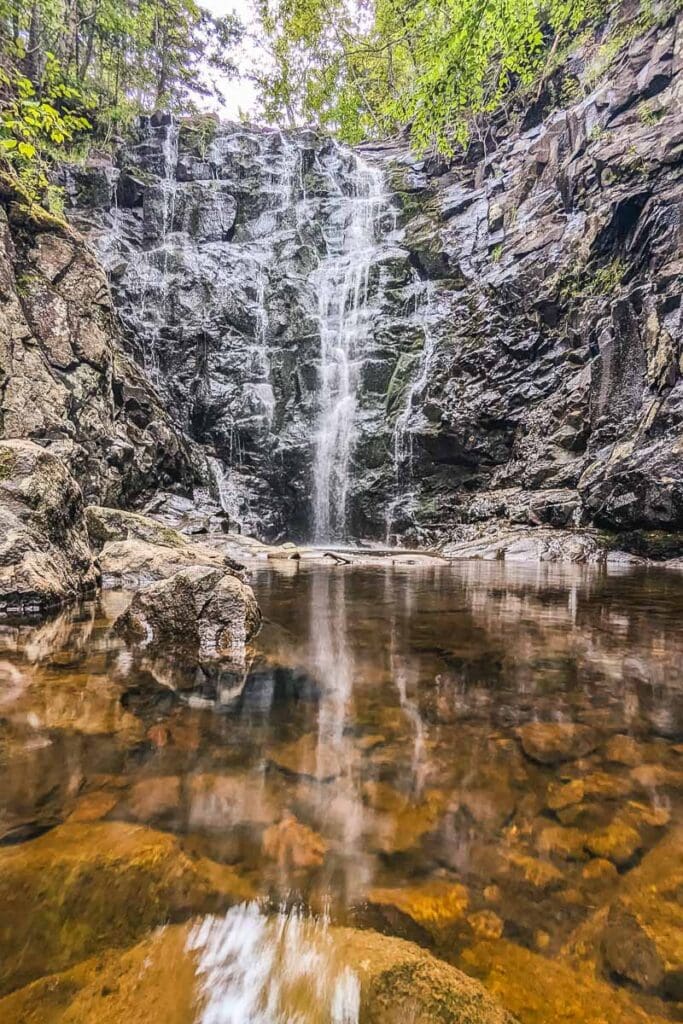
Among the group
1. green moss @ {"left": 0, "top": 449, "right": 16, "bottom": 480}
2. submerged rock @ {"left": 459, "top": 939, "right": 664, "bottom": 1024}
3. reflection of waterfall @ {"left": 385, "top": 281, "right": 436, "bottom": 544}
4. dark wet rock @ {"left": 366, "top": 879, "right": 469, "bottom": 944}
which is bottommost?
dark wet rock @ {"left": 366, "top": 879, "right": 469, "bottom": 944}

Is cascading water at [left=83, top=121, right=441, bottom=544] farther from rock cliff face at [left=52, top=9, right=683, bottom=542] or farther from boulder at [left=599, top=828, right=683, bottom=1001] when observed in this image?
boulder at [left=599, top=828, right=683, bottom=1001]

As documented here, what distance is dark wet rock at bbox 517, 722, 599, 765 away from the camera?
1698 mm

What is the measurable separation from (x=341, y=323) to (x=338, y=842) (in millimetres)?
18640

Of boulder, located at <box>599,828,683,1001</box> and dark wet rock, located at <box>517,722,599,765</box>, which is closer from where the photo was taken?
boulder, located at <box>599,828,683,1001</box>

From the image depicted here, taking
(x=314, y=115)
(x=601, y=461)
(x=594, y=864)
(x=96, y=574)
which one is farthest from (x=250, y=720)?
(x=314, y=115)

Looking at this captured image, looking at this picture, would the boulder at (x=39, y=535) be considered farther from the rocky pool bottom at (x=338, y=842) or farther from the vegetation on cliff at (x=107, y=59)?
the vegetation on cliff at (x=107, y=59)

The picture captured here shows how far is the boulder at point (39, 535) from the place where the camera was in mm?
3977

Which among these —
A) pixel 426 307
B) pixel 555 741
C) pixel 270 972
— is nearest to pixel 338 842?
pixel 270 972

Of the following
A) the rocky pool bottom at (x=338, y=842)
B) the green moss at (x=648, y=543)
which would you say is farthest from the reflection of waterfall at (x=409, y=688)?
the green moss at (x=648, y=543)

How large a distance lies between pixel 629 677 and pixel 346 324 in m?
17.4

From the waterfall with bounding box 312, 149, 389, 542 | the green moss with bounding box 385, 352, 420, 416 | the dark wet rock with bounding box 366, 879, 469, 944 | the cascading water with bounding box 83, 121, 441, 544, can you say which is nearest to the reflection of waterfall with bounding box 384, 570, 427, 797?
the dark wet rock with bounding box 366, 879, 469, 944

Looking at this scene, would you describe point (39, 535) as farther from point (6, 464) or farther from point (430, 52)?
point (430, 52)

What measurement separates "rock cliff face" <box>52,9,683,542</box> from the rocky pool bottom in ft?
33.2

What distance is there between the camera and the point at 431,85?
6488mm
